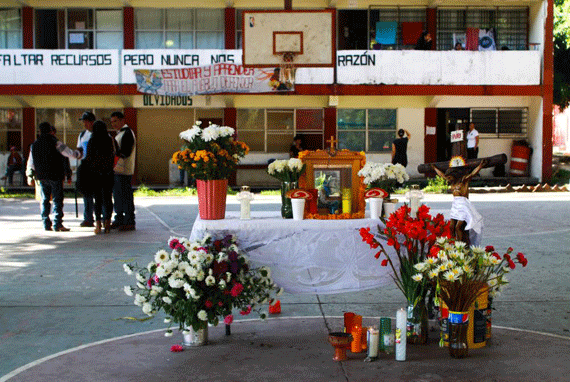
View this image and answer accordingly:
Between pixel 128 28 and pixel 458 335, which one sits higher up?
pixel 128 28

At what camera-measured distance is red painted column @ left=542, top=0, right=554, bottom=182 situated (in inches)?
1043

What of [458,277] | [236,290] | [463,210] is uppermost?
[463,210]

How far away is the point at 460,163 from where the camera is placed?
6.79m

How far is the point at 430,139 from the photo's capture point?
27.3 metres

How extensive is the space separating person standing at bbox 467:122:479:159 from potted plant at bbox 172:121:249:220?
759 inches

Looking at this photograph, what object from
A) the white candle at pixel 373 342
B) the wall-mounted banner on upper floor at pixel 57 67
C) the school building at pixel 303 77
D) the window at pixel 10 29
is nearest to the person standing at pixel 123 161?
the white candle at pixel 373 342

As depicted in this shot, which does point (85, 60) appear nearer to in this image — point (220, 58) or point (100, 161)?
point (220, 58)

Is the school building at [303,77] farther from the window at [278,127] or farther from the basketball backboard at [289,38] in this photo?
the basketball backboard at [289,38]

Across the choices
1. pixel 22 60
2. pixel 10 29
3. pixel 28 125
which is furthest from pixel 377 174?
pixel 10 29

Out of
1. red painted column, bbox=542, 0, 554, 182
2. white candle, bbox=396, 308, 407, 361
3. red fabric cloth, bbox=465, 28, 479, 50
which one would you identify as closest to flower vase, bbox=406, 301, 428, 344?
white candle, bbox=396, 308, 407, 361

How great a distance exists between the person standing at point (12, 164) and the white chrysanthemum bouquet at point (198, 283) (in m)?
21.2

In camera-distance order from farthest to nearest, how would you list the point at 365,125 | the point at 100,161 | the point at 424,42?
1. the point at 365,125
2. the point at 424,42
3. the point at 100,161

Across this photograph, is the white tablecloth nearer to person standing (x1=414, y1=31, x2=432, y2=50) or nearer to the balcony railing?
the balcony railing

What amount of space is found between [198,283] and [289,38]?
5.89 metres
